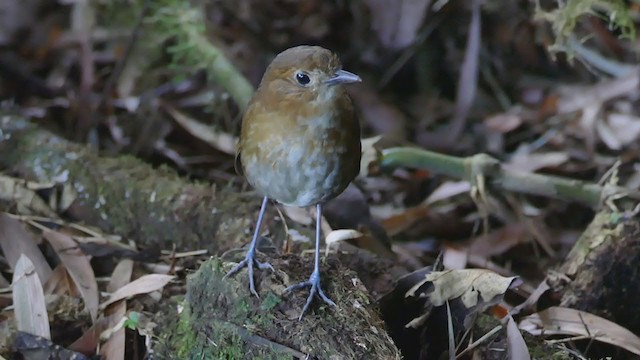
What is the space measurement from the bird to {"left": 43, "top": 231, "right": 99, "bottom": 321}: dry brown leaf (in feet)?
2.32

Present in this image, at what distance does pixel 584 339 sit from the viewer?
2584 millimetres

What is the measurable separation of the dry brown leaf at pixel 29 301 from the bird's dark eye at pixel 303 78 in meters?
1.01

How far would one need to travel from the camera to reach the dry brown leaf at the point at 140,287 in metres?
2.66

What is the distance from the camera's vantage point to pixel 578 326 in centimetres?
255

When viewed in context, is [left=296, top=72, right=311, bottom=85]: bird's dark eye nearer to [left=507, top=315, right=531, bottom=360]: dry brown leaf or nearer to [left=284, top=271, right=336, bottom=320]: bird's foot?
[left=284, top=271, right=336, bottom=320]: bird's foot

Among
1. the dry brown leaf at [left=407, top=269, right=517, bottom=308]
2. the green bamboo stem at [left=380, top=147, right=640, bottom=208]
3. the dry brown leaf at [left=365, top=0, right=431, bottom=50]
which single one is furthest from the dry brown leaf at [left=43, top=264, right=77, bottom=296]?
the dry brown leaf at [left=365, top=0, right=431, bottom=50]

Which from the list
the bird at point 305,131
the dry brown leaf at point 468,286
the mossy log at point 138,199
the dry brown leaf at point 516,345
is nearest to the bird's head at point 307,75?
the bird at point 305,131

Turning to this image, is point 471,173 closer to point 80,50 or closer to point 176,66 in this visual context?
point 176,66

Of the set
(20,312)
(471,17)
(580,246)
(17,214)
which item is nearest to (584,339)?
(580,246)

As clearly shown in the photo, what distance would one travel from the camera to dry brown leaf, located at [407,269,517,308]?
2.21 m

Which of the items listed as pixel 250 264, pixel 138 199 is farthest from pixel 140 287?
pixel 250 264

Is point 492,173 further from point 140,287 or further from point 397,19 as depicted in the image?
point 140,287

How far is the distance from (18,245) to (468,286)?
4.81 feet

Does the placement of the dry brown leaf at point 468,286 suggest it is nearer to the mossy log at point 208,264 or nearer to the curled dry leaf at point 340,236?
the mossy log at point 208,264
